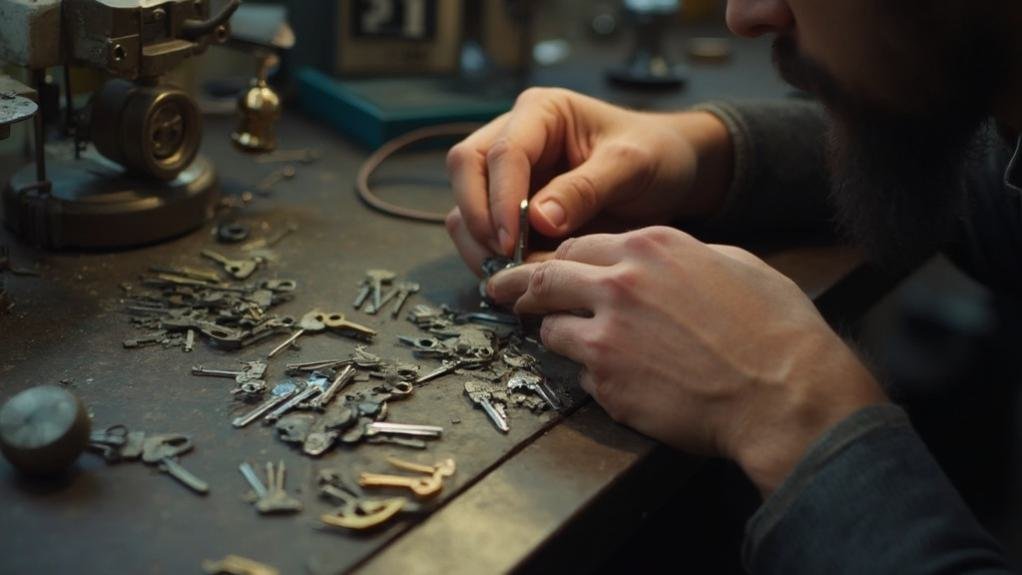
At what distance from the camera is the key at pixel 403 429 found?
0.91m

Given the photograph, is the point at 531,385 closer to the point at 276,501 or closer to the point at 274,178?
the point at 276,501

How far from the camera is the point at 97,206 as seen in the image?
49.6 inches

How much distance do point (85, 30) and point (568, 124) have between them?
0.60 metres

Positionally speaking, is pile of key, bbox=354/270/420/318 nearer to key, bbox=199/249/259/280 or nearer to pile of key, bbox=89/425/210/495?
key, bbox=199/249/259/280

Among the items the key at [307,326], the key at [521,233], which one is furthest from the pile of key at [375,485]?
the key at [521,233]

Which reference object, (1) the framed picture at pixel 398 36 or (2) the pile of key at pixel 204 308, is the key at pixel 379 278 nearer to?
(2) the pile of key at pixel 204 308

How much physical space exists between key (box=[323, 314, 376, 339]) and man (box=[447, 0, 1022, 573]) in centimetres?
15

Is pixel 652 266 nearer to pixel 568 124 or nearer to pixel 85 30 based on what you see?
pixel 568 124

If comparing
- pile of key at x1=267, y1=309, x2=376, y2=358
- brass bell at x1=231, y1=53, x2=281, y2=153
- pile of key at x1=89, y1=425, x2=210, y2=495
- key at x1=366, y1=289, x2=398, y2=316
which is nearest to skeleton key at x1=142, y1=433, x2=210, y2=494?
pile of key at x1=89, y1=425, x2=210, y2=495

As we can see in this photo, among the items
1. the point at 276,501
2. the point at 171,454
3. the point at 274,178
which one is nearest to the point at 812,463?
the point at 276,501

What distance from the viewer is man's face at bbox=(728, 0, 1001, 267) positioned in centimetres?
94

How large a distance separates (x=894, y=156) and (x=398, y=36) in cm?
114

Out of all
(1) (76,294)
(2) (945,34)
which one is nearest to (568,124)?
(2) (945,34)

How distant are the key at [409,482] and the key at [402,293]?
33 centimetres
